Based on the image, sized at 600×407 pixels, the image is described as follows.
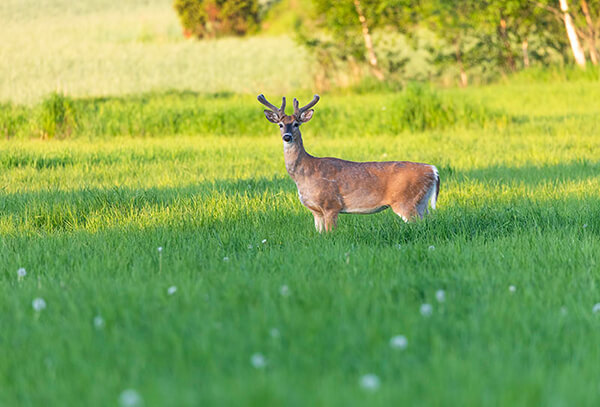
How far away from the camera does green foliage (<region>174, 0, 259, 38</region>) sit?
50.0m

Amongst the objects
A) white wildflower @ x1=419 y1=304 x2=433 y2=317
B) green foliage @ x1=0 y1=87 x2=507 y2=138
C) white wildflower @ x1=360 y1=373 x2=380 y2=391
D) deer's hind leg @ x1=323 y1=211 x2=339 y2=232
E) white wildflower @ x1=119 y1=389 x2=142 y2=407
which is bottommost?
green foliage @ x1=0 y1=87 x2=507 y2=138

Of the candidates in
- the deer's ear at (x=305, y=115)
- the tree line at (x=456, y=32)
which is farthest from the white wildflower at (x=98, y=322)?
the tree line at (x=456, y=32)

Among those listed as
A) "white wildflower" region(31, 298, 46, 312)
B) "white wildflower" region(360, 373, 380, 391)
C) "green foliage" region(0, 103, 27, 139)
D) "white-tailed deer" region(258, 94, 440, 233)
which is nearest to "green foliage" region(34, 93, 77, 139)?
"green foliage" region(0, 103, 27, 139)

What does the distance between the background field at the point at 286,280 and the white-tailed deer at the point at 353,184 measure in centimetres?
21

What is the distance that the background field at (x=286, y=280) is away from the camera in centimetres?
324

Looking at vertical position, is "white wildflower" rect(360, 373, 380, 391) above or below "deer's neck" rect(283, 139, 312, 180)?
below

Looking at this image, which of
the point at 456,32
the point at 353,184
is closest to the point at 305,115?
the point at 353,184

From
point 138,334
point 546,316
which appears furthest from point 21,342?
point 546,316

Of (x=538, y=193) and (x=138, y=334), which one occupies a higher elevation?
(x=138, y=334)

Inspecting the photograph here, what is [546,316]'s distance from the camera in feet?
13.5

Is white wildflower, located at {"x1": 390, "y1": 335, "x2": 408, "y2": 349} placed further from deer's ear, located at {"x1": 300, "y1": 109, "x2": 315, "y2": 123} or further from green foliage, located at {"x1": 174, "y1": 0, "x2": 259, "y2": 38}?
green foliage, located at {"x1": 174, "y1": 0, "x2": 259, "y2": 38}

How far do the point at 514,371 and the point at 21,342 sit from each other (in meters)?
2.49

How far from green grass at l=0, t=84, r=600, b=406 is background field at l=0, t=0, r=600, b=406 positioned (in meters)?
Result: 0.02

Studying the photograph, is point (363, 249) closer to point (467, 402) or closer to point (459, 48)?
point (467, 402)
